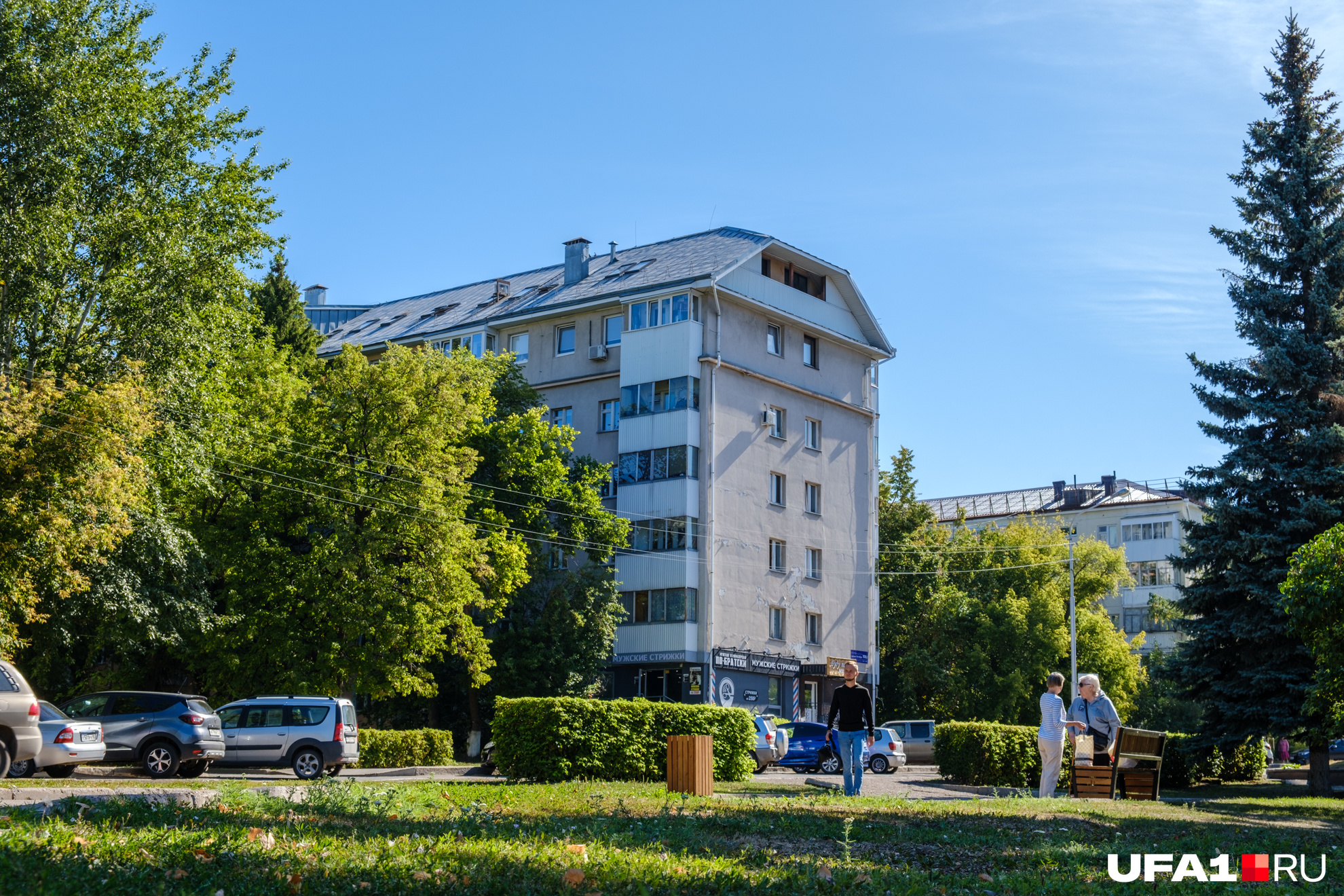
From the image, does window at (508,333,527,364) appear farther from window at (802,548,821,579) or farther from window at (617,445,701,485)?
window at (802,548,821,579)

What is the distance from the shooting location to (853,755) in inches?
596

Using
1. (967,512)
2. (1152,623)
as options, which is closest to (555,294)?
(1152,623)

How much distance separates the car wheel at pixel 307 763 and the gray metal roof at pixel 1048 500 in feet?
241

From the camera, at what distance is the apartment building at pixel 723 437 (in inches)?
1863

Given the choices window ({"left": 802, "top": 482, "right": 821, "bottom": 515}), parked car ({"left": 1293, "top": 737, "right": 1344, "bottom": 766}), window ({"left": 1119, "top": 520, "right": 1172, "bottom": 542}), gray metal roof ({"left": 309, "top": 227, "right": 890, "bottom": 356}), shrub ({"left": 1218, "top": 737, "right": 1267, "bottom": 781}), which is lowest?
parked car ({"left": 1293, "top": 737, "right": 1344, "bottom": 766})

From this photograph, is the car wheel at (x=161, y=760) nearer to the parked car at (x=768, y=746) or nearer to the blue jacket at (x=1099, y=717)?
the parked car at (x=768, y=746)

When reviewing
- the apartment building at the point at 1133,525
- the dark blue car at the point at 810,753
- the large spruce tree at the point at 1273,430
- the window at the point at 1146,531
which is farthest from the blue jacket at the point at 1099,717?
the window at the point at 1146,531

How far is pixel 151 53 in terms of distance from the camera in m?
30.0

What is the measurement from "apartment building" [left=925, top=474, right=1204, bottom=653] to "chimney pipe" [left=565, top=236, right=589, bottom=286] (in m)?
37.3

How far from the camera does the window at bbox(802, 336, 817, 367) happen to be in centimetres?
5422

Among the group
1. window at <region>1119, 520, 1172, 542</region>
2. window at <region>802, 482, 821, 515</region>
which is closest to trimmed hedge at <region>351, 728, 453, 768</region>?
window at <region>802, 482, 821, 515</region>

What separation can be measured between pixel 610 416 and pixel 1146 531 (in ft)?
185

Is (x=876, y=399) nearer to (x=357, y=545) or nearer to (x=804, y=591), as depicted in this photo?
(x=804, y=591)

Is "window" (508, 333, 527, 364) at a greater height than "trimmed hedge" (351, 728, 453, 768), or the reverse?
"window" (508, 333, 527, 364)
